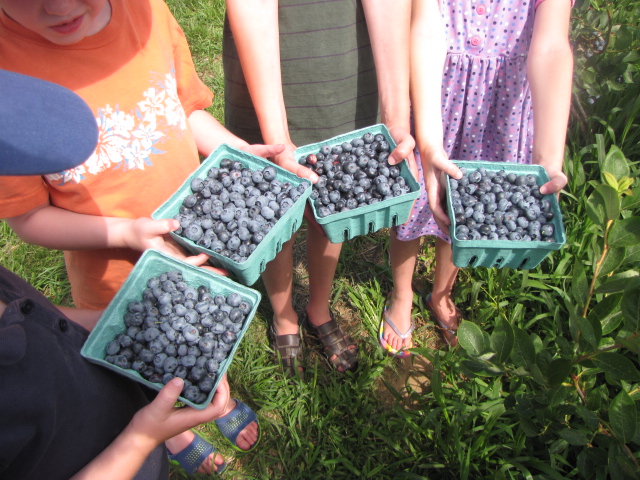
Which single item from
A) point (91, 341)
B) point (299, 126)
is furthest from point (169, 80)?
point (91, 341)

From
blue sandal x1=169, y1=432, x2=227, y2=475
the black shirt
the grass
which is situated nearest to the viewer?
the black shirt

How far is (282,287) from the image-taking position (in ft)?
6.56

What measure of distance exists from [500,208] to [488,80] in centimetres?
49

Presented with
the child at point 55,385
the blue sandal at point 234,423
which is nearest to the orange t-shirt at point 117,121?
the child at point 55,385

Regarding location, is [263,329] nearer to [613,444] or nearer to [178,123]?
[178,123]

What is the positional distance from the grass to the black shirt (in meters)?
0.92

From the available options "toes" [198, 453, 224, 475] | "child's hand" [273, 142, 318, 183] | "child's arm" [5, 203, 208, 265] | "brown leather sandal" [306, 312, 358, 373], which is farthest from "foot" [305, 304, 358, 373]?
"child's arm" [5, 203, 208, 265]

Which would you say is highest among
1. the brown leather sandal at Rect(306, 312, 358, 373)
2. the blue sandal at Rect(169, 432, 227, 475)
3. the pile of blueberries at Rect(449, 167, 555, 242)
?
the pile of blueberries at Rect(449, 167, 555, 242)

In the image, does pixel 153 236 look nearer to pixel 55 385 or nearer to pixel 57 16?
pixel 55 385

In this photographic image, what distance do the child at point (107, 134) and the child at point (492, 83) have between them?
56 cm

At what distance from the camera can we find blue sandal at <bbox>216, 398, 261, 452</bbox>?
6.41 feet

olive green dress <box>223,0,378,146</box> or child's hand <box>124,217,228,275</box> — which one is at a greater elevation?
olive green dress <box>223,0,378,146</box>

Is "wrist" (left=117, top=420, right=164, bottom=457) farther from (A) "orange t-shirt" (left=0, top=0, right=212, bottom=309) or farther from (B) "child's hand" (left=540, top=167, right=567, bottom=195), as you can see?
(B) "child's hand" (left=540, top=167, right=567, bottom=195)

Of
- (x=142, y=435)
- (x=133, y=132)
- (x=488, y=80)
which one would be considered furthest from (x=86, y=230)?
(x=488, y=80)
